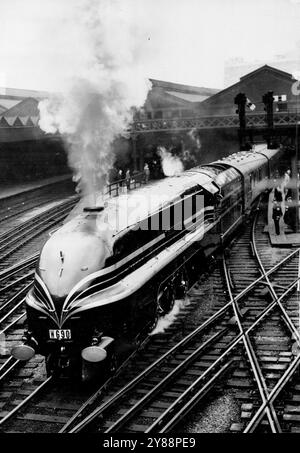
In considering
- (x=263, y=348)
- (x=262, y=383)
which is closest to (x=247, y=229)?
(x=263, y=348)

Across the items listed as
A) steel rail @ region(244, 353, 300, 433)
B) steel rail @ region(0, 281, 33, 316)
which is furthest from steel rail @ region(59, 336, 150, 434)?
steel rail @ region(0, 281, 33, 316)

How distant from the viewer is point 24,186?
87.4 feet

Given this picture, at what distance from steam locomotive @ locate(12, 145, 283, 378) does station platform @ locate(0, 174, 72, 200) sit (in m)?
14.4

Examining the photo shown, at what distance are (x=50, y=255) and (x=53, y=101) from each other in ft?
33.9

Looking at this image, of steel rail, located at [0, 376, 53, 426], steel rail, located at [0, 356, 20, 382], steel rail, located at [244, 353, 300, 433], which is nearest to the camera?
steel rail, located at [244, 353, 300, 433]

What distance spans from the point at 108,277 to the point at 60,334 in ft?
3.49

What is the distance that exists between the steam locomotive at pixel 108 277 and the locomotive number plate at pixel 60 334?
1 centimetres

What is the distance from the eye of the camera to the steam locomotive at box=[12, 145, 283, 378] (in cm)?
682

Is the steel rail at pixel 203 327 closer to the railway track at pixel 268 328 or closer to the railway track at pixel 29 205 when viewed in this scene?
the railway track at pixel 268 328

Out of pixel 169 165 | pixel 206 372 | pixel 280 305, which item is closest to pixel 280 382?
pixel 206 372

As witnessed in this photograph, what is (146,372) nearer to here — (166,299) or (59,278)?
(59,278)

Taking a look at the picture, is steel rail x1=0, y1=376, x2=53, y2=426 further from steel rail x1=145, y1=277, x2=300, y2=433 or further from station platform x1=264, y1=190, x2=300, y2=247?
Result: station platform x1=264, y1=190, x2=300, y2=247

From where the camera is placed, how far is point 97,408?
657cm

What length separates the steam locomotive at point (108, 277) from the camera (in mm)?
6820
